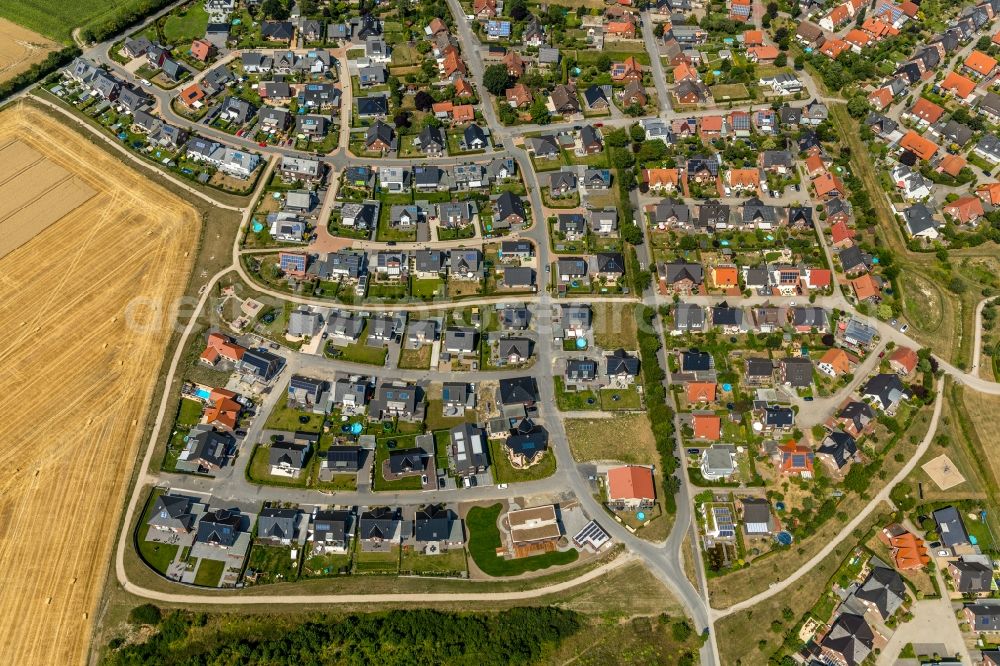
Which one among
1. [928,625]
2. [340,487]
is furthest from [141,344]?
[928,625]

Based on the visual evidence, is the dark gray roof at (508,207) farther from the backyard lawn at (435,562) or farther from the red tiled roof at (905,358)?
the red tiled roof at (905,358)

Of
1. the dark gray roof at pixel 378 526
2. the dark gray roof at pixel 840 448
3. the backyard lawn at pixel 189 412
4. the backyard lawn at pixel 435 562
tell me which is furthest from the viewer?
the backyard lawn at pixel 189 412

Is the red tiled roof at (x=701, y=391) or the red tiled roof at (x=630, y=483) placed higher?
the red tiled roof at (x=701, y=391)

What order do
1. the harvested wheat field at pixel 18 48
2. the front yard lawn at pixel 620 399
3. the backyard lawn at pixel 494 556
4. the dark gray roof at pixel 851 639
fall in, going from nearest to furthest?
the dark gray roof at pixel 851 639
the backyard lawn at pixel 494 556
the front yard lawn at pixel 620 399
the harvested wheat field at pixel 18 48

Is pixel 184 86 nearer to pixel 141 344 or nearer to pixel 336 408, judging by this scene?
pixel 141 344

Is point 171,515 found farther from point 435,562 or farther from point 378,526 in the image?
point 435,562

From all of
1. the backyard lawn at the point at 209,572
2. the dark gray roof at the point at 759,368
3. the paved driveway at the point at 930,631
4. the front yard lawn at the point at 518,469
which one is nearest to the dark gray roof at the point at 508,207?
the front yard lawn at the point at 518,469
